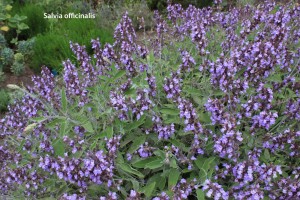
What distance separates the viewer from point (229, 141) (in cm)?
193

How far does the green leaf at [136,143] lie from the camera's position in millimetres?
2221

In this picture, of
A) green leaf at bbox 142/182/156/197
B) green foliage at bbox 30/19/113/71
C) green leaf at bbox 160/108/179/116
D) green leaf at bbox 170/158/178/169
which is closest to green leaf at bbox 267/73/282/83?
green leaf at bbox 160/108/179/116

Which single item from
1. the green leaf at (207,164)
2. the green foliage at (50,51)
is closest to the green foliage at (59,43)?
the green foliage at (50,51)

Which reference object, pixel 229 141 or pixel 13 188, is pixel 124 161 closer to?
pixel 229 141

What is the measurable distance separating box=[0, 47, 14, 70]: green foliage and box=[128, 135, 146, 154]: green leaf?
11.0ft

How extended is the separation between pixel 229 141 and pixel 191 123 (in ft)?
0.70

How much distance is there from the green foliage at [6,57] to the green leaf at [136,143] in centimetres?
335

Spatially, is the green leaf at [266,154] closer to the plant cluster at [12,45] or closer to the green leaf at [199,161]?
the green leaf at [199,161]

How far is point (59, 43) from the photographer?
4898 millimetres

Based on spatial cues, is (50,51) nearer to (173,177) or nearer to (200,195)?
(173,177)

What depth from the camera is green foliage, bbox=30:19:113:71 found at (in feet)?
15.8

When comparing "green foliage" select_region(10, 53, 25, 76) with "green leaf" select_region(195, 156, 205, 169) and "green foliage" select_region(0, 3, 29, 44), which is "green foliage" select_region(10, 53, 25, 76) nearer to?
"green foliage" select_region(0, 3, 29, 44)

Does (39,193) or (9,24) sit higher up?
(9,24)

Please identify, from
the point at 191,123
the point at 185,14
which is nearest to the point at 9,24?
the point at 185,14
